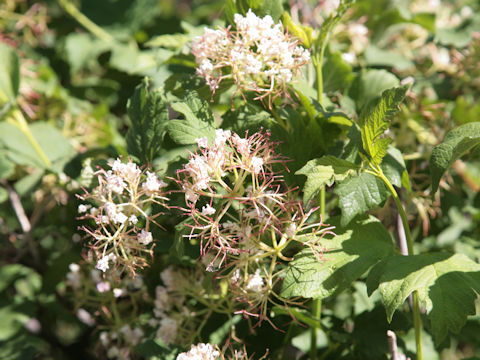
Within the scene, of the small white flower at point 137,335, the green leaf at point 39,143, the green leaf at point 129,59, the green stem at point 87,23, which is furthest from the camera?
the green stem at point 87,23

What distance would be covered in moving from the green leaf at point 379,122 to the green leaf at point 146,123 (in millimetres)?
307

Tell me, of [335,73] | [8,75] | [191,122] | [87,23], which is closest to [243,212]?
[191,122]

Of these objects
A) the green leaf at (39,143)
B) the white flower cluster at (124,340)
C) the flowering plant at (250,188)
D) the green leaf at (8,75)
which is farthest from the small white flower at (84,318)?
the green leaf at (8,75)

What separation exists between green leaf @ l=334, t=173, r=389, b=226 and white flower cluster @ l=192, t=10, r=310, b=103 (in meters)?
0.17

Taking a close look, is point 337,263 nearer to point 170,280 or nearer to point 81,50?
point 170,280

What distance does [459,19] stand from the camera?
1.40 meters

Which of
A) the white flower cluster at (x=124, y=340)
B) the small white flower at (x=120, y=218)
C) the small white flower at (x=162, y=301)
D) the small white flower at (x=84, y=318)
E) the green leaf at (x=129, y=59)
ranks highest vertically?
the small white flower at (x=120, y=218)

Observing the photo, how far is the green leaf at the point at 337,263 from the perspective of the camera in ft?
2.14

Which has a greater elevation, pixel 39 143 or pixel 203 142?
pixel 203 142

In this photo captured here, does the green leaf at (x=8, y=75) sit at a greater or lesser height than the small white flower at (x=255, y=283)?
greater

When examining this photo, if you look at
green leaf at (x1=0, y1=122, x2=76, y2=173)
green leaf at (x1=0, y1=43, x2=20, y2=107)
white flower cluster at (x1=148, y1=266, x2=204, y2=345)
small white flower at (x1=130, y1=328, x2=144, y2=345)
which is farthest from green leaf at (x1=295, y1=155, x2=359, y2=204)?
green leaf at (x1=0, y1=43, x2=20, y2=107)

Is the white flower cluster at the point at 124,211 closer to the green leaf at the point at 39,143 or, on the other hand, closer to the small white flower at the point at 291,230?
the small white flower at the point at 291,230

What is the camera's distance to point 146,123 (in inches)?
30.5

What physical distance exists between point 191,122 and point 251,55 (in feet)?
0.42
